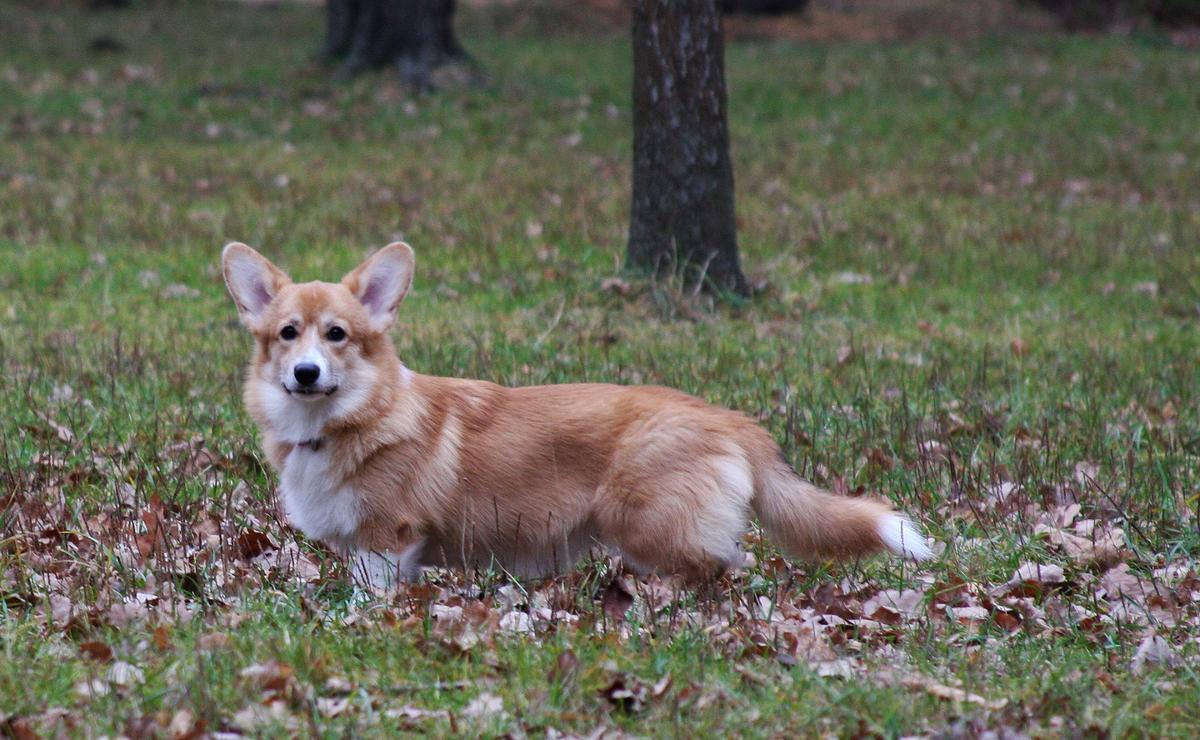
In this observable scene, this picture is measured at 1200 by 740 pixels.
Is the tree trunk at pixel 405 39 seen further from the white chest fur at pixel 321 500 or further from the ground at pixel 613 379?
the white chest fur at pixel 321 500

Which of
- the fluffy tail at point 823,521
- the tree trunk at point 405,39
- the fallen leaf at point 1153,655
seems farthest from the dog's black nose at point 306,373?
the tree trunk at point 405,39

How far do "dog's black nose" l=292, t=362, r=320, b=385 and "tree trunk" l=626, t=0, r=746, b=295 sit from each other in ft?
15.7

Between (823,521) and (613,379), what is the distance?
2775 millimetres

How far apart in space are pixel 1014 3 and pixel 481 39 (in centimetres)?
1376

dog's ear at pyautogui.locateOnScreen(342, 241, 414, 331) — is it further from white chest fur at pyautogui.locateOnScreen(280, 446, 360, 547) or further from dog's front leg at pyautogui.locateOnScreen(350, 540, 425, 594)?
dog's front leg at pyautogui.locateOnScreen(350, 540, 425, 594)

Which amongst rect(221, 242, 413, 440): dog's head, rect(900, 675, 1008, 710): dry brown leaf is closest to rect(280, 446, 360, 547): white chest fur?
rect(221, 242, 413, 440): dog's head

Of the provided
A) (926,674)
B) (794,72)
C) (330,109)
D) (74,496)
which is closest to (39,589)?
(74,496)

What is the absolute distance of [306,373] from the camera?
461 cm

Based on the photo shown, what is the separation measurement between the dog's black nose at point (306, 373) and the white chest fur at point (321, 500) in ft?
1.03

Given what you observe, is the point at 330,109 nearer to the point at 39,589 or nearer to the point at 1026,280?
the point at 1026,280

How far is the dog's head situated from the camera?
4.73 metres

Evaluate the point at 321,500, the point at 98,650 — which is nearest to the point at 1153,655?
the point at 321,500

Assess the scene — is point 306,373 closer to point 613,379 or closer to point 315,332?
point 315,332

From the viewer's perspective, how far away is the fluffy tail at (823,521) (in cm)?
461
